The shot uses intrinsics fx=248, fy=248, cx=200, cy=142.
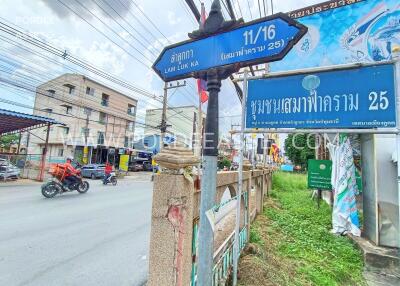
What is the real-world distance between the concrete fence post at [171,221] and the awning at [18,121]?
13810mm

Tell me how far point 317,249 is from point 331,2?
3685 millimetres

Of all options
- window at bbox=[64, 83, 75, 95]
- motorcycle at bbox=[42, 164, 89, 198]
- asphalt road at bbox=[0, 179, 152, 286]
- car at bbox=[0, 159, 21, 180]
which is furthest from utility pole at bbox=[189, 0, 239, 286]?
window at bbox=[64, 83, 75, 95]

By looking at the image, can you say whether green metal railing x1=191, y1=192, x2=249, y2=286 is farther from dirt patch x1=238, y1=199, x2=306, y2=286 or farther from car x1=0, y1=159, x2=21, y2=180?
car x1=0, y1=159, x2=21, y2=180

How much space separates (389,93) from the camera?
170 centimetres

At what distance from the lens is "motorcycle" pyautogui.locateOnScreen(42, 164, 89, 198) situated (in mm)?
9758

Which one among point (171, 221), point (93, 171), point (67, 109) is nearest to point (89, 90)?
point (67, 109)

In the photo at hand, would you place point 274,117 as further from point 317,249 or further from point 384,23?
point 317,249

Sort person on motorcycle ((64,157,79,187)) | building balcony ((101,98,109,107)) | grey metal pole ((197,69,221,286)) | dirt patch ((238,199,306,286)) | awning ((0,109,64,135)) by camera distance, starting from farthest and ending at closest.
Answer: building balcony ((101,98,109,107)) → awning ((0,109,64,135)) → person on motorcycle ((64,157,79,187)) → dirt patch ((238,199,306,286)) → grey metal pole ((197,69,221,286))

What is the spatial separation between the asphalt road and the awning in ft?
22.6

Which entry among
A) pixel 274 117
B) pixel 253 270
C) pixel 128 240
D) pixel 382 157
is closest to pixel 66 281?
pixel 128 240

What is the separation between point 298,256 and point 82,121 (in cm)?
2765

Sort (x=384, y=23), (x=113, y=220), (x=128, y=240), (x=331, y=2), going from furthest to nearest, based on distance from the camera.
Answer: (x=113, y=220)
(x=128, y=240)
(x=331, y=2)
(x=384, y=23)

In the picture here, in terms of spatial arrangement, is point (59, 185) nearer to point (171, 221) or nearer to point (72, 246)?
point (72, 246)

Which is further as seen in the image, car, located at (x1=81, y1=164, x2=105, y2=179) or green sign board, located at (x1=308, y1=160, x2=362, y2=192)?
car, located at (x1=81, y1=164, x2=105, y2=179)
